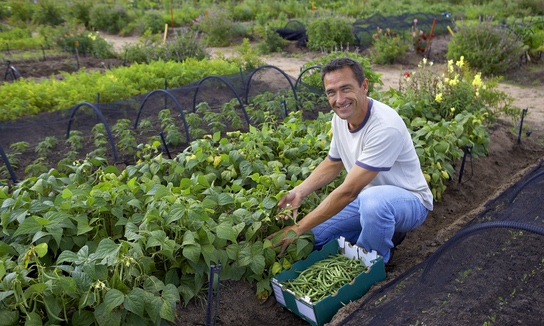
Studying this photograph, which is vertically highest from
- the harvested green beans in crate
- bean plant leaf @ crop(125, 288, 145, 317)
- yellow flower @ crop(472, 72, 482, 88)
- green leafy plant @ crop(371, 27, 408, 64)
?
yellow flower @ crop(472, 72, 482, 88)

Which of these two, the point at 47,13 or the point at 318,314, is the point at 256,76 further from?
the point at 47,13

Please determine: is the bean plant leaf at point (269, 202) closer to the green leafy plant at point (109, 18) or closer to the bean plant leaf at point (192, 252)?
the bean plant leaf at point (192, 252)

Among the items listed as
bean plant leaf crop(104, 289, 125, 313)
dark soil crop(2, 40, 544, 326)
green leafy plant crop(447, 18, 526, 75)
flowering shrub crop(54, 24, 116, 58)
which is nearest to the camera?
bean plant leaf crop(104, 289, 125, 313)

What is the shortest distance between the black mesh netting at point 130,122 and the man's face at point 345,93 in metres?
2.31

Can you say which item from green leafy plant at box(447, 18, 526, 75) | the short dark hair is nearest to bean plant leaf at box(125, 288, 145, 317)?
the short dark hair

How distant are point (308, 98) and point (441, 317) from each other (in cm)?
455

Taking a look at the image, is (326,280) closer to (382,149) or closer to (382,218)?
(382,218)

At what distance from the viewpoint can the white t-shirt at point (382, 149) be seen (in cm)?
294

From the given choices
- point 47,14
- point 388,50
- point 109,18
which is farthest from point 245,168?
point 47,14

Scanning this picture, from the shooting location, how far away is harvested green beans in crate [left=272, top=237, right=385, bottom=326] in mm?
2760

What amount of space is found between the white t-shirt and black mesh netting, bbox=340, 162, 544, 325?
0.60m

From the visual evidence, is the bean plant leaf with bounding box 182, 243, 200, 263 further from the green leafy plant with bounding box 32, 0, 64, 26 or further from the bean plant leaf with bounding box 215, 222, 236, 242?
the green leafy plant with bounding box 32, 0, 64, 26

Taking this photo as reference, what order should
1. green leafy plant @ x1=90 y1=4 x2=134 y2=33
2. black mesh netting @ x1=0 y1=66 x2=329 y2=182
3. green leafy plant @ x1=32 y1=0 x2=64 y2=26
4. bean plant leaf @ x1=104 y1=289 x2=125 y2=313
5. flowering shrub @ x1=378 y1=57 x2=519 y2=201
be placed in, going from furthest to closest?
green leafy plant @ x1=32 y1=0 x2=64 y2=26 < green leafy plant @ x1=90 y1=4 x2=134 y2=33 < black mesh netting @ x1=0 y1=66 x2=329 y2=182 < flowering shrub @ x1=378 y1=57 x2=519 y2=201 < bean plant leaf @ x1=104 y1=289 x2=125 y2=313

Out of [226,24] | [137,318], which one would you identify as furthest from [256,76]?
[226,24]
